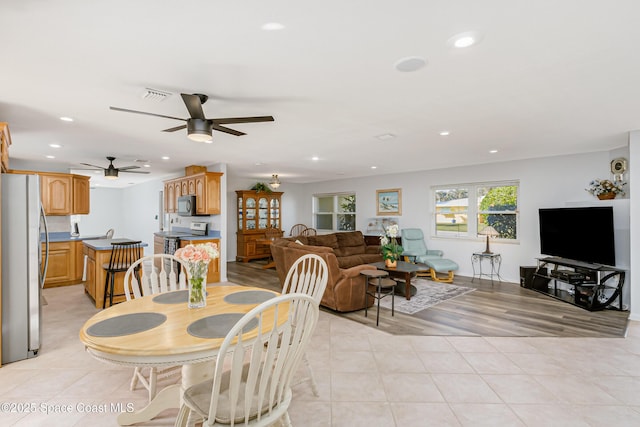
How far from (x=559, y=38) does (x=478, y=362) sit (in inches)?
101

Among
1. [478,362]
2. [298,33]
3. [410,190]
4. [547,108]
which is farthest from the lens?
[410,190]

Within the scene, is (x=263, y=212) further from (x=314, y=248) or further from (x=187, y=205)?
(x=314, y=248)

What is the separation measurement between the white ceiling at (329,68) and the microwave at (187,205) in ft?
6.72

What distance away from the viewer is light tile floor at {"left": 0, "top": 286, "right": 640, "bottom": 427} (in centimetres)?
207

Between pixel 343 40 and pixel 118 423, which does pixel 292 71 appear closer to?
pixel 343 40

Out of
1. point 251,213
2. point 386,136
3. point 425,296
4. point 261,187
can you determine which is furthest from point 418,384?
point 261,187

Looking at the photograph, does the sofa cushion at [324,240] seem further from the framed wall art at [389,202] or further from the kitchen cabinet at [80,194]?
the kitchen cabinet at [80,194]

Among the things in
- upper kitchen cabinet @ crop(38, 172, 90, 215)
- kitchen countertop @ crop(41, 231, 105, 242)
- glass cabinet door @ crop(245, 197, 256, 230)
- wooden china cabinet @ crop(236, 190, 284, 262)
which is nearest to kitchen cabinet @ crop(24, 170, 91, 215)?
upper kitchen cabinet @ crop(38, 172, 90, 215)

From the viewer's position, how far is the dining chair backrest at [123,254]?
4215 millimetres

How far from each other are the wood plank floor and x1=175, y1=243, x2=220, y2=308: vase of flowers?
2335 mm

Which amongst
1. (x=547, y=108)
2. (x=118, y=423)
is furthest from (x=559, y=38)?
(x=118, y=423)

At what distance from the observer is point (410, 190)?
743 centimetres

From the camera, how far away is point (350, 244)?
23.0 ft

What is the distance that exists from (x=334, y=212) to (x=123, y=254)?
6.03m
